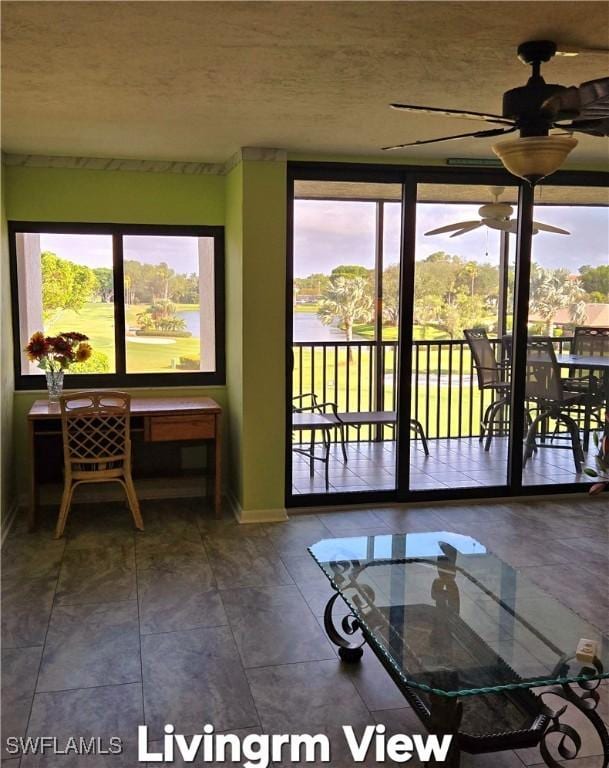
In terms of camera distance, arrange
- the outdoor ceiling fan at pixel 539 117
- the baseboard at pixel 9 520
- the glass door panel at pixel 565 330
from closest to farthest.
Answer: the outdoor ceiling fan at pixel 539 117, the baseboard at pixel 9 520, the glass door panel at pixel 565 330

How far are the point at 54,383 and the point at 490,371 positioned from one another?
10.1 feet

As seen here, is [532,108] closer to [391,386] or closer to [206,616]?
[206,616]

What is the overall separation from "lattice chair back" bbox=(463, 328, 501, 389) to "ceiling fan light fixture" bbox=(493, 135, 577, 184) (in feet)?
8.74

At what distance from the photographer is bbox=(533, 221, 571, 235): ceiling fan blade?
518 centimetres

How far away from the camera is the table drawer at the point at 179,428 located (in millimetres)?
4805

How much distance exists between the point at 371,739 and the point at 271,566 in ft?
5.23

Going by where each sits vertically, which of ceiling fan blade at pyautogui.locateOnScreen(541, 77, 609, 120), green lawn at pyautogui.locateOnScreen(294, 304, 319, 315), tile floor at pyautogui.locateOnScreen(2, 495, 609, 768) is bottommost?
tile floor at pyautogui.locateOnScreen(2, 495, 609, 768)

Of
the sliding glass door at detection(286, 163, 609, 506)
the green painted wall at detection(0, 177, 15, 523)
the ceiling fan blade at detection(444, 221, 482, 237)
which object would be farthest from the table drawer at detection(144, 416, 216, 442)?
the ceiling fan blade at detection(444, 221, 482, 237)

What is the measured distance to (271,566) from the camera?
4.05 metres

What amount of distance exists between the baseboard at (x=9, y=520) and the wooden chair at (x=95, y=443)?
30cm

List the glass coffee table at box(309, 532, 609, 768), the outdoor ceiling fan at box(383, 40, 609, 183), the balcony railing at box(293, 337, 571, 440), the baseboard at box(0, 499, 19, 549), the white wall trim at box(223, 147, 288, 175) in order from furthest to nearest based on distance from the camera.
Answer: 1. the balcony railing at box(293, 337, 571, 440)
2. the white wall trim at box(223, 147, 288, 175)
3. the baseboard at box(0, 499, 19, 549)
4. the outdoor ceiling fan at box(383, 40, 609, 183)
5. the glass coffee table at box(309, 532, 609, 768)

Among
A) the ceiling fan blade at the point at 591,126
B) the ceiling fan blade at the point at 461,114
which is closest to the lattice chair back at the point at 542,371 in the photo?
the ceiling fan blade at the point at 591,126

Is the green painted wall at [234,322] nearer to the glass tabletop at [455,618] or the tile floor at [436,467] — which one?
the tile floor at [436,467]

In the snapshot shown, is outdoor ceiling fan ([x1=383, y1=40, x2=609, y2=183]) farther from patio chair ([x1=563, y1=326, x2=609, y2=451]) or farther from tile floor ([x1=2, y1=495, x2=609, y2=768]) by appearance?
patio chair ([x1=563, y1=326, x2=609, y2=451])
